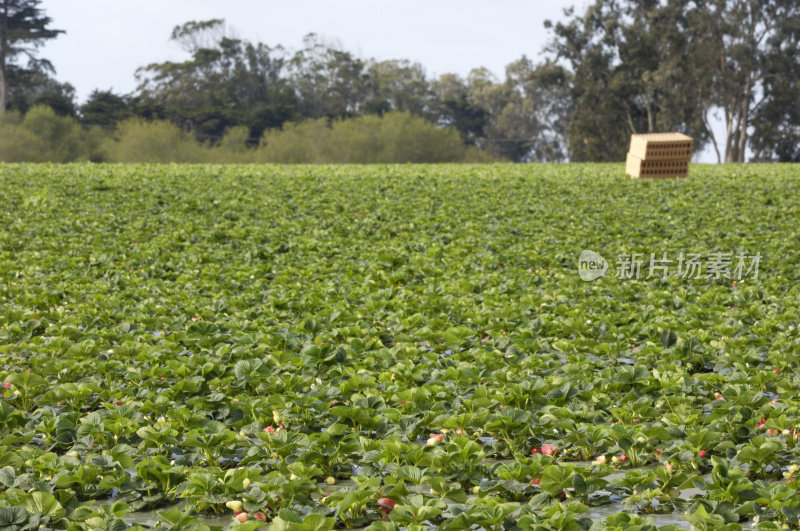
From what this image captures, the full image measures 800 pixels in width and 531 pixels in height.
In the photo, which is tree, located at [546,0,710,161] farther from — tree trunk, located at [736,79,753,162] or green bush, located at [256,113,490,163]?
green bush, located at [256,113,490,163]

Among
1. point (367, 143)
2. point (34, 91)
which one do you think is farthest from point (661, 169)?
point (34, 91)

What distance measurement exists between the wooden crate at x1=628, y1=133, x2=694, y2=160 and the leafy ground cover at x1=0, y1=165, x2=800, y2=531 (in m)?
5.82

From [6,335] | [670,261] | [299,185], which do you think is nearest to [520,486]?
[6,335]

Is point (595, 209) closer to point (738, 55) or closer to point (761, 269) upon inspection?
point (761, 269)

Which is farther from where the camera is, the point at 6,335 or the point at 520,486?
the point at 6,335

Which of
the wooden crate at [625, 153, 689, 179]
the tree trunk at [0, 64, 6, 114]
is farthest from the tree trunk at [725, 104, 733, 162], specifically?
the tree trunk at [0, 64, 6, 114]

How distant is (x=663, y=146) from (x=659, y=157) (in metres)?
0.41

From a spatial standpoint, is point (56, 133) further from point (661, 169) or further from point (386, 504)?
point (386, 504)

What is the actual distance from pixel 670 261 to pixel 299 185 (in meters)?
10.8

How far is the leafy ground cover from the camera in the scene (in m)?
3.47

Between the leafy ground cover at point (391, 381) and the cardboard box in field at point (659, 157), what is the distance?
20.2 ft

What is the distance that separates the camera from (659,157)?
19359 mm

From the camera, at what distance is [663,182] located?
61.7ft

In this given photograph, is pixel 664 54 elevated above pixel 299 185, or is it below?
above
